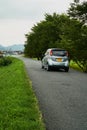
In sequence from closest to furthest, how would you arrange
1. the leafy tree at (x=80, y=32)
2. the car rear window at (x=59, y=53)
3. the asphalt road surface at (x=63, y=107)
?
the asphalt road surface at (x=63, y=107), the leafy tree at (x=80, y=32), the car rear window at (x=59, y=53)

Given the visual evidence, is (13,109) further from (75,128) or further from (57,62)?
(57,62)

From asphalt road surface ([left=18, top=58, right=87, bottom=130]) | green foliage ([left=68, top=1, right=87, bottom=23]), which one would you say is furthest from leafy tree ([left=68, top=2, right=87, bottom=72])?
asphalt road surface ([left=18, top=58, right=87, bottom=130])

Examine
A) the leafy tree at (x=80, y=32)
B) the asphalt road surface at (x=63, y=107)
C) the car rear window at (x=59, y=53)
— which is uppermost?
the leafy tree at (x=80, y=32)

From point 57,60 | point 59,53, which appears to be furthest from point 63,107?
point 59,53

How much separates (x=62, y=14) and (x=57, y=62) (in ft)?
118

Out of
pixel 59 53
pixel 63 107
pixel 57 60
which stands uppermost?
pixel 59 53

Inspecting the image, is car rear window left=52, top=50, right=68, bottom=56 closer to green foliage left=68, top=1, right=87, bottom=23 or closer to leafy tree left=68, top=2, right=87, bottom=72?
leafy tree left=68, top=2, right=87, bottom=72

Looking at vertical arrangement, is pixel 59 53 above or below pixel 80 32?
below

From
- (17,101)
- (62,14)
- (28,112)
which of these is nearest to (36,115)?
(28,112)

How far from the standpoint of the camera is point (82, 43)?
99.9 ft

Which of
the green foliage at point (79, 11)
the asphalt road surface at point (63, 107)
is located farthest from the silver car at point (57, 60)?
the asphalt road surface at point (63, 107)

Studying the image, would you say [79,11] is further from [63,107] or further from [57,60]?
[63,107]

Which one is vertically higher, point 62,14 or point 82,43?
point 62,14

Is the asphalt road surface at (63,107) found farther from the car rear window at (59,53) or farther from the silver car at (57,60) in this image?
the car rear window at (59,53)
